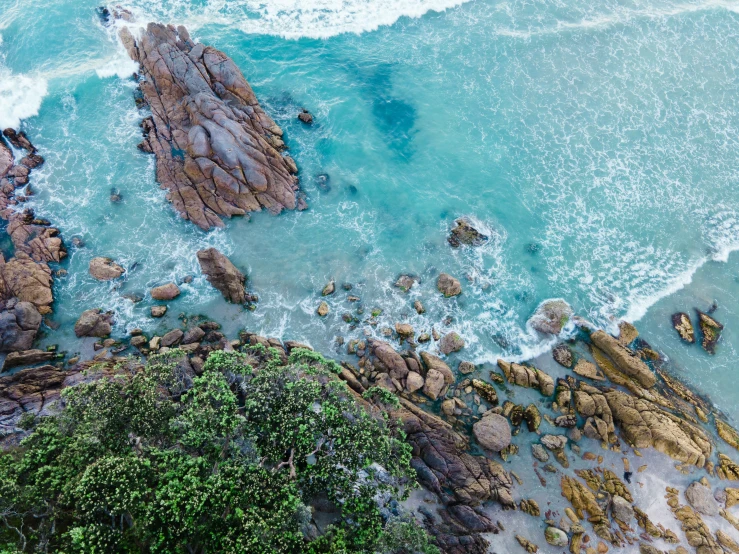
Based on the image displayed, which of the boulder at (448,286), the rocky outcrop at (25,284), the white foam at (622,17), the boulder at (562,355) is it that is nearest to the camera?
the rocky outcrop at (25,284)

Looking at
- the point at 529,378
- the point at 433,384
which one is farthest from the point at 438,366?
the point at 529,378

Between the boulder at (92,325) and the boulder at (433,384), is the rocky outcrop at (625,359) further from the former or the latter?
the boulder at (92,325)

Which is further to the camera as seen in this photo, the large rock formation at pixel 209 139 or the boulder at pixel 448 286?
the large rock formation at pixel 209 139

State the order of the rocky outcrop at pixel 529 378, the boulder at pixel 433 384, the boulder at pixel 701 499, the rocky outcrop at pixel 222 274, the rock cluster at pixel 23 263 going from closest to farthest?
the boulder at pixel 701 499, the rock cluster at pixel 23 263, the boulder at pixel 433 384, the rocky outcrop at pixel 529 378, the rocky outcrop at pixel 222 274

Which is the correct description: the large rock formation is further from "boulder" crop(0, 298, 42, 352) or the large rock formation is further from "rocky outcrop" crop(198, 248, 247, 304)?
"boulder" crop(0, 298, 42, 352)

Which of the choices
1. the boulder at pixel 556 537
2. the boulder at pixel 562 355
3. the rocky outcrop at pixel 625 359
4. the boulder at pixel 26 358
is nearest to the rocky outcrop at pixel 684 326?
the rocky outcrop at pixel 625 359

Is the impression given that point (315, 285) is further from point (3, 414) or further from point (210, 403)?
point (3, 414)

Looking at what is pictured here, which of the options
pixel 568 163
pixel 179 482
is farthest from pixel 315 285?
pixel 568 163
